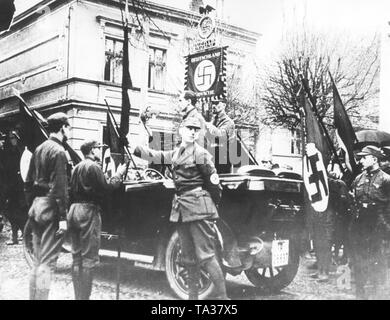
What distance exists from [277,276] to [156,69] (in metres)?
3.26

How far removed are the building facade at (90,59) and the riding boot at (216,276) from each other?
256 centimetres

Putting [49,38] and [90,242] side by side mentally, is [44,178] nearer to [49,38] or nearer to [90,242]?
[90,242]

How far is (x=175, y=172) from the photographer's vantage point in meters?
4.21

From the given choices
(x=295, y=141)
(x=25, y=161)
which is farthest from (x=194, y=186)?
(x=295, y=141)

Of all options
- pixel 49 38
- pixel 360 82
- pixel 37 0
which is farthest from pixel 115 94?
pixel 360 82

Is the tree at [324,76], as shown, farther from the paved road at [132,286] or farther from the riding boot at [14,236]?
the riding boot at [14,236]

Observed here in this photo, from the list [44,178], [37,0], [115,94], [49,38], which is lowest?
[44,178]

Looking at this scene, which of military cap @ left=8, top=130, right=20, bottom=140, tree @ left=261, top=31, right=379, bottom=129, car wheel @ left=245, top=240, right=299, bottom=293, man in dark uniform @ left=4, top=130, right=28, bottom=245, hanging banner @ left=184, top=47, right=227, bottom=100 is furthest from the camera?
man in dark uniform @ left=4, top=130, right=28, bottom=245

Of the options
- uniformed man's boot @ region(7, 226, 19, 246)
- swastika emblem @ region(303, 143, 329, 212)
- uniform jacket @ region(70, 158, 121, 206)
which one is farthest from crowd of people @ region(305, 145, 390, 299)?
uniformed man's boot @ region(7, 226, 19, 246)

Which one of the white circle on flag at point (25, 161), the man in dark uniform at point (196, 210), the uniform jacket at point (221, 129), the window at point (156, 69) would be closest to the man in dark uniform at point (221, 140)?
the uniform jacket at point (221, 129)

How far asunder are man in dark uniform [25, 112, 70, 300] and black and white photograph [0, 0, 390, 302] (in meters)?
0.01

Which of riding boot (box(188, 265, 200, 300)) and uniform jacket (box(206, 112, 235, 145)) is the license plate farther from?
uniform jacket (box(206, 112, 235, 145))

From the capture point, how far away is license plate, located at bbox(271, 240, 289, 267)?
14.3 ft
